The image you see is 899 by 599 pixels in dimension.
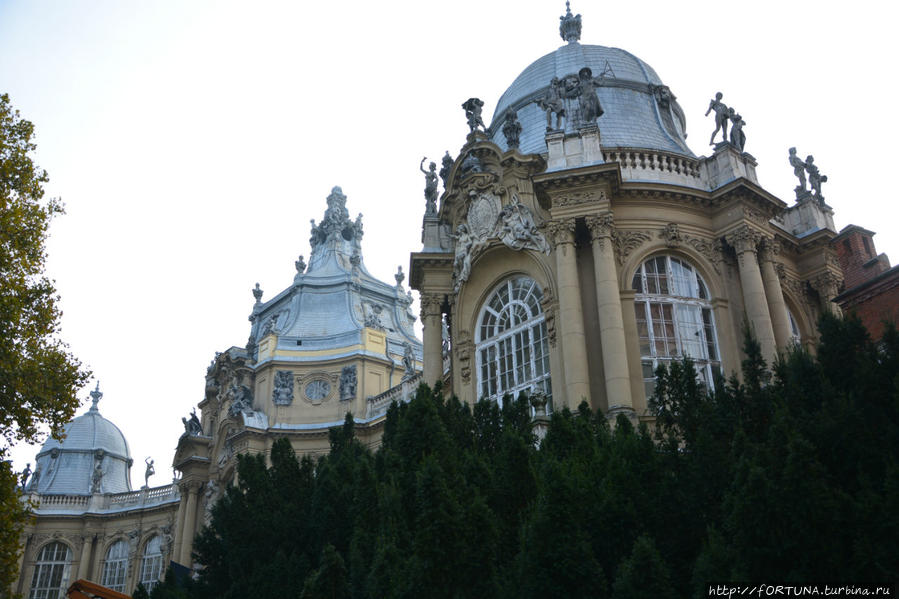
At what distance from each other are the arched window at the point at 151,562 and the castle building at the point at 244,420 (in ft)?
0.26

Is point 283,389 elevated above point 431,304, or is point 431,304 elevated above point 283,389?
point 283,389

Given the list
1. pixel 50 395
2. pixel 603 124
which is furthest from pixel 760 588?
pixel 603 124

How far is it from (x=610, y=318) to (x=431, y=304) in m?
6.69

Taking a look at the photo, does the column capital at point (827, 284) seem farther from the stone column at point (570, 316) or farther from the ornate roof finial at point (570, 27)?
the ornate roof finial at point (570, 27)

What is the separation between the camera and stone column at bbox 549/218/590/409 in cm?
1875

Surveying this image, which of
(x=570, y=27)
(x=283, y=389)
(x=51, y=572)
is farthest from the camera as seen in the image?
(x=51, y=572)

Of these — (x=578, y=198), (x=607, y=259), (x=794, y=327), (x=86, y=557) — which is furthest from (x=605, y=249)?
(x=86, y=557)

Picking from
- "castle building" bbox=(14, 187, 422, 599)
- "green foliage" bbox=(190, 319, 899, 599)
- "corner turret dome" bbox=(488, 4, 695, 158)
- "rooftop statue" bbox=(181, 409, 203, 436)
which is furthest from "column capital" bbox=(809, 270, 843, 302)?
"rooftop statue" bbox=(181, 409, 203, 436)

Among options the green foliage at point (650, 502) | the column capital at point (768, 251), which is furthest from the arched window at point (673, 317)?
the green foliage at point (650, 502)

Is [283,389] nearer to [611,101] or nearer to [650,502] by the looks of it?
[611,101]

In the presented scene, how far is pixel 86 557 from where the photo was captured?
47219mm

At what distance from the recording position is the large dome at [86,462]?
2020 inches

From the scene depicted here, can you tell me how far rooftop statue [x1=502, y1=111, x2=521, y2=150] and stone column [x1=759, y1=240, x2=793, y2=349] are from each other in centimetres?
759

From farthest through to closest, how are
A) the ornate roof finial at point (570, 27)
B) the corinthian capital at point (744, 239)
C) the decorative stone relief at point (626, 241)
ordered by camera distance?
the ornate roof finial at point (570, 27)
the corinthian capital at point (744, 239)
the decorative stone relief at point (626, 241)
